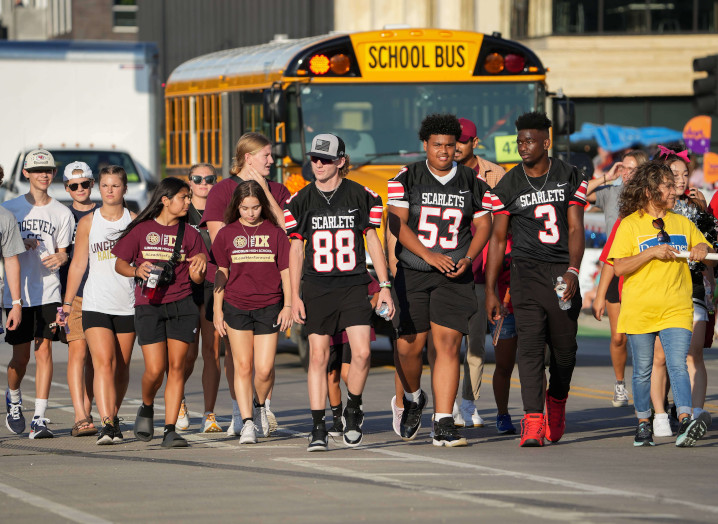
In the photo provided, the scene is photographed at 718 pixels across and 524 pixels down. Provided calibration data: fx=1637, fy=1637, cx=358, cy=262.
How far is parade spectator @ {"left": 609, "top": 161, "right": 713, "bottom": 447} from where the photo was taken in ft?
34.9

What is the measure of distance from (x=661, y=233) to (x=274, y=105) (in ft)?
19.8

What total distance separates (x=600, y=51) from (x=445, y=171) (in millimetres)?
32716

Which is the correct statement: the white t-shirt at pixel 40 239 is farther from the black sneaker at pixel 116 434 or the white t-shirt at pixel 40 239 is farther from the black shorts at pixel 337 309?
the black shorts at pixel 337 309

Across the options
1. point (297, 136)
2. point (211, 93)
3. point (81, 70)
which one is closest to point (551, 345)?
point (297, 136)

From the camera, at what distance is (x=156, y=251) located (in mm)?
10742

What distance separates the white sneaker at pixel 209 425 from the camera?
11625mm

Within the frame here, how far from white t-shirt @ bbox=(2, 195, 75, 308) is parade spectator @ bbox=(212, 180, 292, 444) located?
1.44 metres

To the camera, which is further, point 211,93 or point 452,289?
point 211,93

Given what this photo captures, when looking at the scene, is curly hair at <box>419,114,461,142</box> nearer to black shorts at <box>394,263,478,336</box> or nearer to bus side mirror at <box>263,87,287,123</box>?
black shorts at <box>394,263,478,336</box>

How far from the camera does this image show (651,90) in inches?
1672

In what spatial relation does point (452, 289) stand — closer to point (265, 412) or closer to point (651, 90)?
point (265, 412)

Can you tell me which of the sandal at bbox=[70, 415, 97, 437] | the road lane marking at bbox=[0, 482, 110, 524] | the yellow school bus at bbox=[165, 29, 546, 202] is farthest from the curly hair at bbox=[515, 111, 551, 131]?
the yellow school bus at bbox=[165, 29, 546, 202]

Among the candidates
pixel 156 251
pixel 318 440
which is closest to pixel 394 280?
pixel 318 440

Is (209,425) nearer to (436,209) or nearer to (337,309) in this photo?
(337,309)
